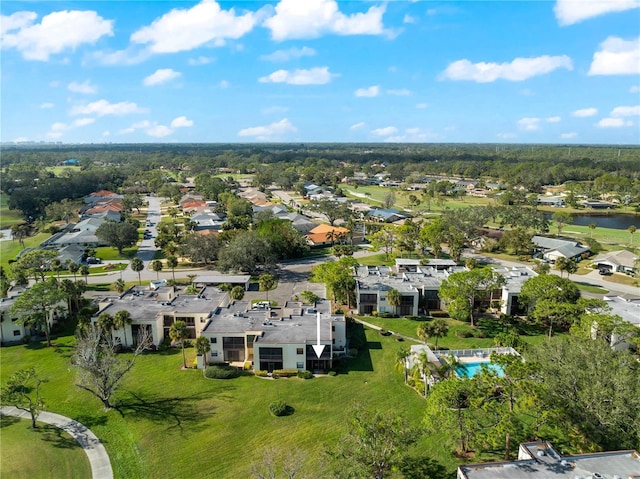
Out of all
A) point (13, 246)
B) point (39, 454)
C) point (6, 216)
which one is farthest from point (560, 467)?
point (6, 216)

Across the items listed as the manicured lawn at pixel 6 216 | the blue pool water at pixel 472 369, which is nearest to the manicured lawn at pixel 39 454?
the blue pool water at pixel 472 369

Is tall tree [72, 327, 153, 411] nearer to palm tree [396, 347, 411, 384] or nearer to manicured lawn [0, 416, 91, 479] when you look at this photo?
manicured lawn [0, 416, 91, 479]

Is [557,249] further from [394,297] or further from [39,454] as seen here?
[39,454]

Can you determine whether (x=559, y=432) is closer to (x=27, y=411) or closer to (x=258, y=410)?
(x=258, y=410)

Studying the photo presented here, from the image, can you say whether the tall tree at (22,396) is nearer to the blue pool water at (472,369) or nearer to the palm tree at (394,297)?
the blue pool water at (472,369)

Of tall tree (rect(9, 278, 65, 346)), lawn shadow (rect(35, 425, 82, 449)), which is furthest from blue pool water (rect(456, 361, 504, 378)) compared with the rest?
tall tree (rect(9, 278, 65, 346))

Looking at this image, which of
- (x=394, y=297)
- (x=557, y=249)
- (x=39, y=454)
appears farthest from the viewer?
(x=557, y=249)
